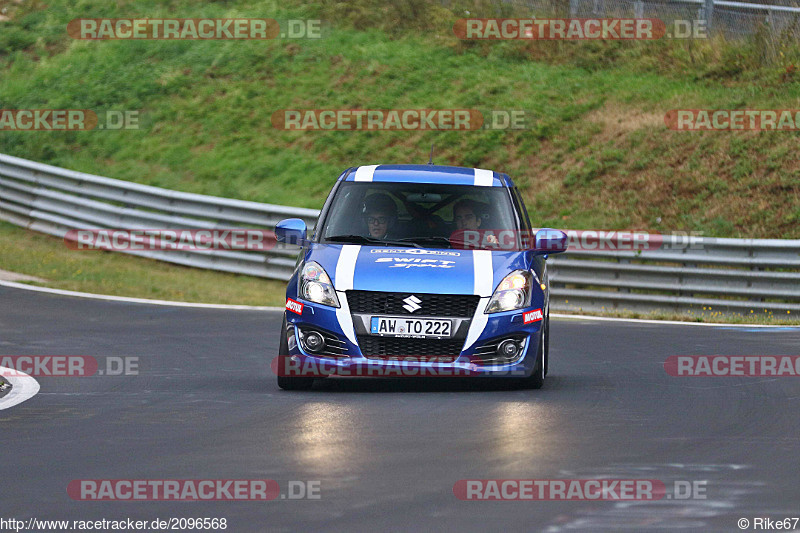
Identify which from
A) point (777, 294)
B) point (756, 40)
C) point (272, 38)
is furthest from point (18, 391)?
point (272, 38)

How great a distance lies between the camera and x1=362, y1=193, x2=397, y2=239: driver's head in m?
10.6

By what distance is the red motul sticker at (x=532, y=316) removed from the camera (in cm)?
985

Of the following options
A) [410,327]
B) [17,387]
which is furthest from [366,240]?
[17,387]

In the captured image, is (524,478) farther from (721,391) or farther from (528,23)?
(528,23)

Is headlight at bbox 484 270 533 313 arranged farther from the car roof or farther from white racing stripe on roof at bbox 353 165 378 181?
white racing stripe on roof at bbox 353 165 378 181

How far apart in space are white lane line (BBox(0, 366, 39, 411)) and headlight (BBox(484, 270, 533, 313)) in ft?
11.2

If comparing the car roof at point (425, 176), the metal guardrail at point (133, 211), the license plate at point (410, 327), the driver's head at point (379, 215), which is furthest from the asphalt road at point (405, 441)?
the metal guardrail at point (133, 211)

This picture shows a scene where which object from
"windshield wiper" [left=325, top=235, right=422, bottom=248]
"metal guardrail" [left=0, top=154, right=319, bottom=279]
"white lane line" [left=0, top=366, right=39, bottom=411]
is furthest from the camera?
"metal guardrail" [left=0, top=154, right=319, bottom=279]

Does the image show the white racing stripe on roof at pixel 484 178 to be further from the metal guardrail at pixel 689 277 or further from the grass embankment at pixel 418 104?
the grass embankment at pixel 418 104

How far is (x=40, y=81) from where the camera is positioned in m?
32.4

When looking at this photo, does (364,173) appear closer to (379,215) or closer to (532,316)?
(379,215)

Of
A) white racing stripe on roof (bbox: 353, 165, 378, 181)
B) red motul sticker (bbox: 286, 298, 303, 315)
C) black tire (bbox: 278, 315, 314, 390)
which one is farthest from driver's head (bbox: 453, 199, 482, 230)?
black tire (bbox: 278, 315, 314, 390)

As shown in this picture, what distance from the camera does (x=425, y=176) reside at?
36.3ft

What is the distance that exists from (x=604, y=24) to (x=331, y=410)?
22558 mm
